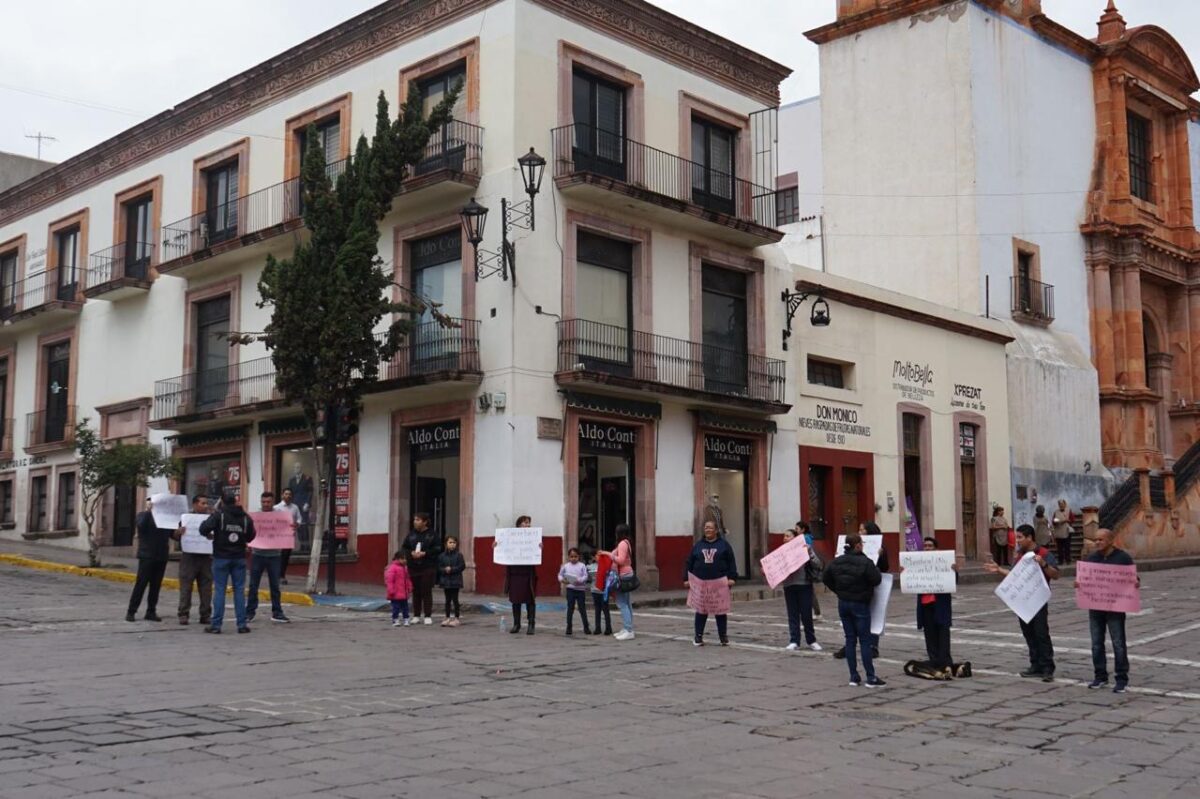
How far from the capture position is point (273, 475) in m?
26.3


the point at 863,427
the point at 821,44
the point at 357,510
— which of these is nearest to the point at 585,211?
the point at 357,510

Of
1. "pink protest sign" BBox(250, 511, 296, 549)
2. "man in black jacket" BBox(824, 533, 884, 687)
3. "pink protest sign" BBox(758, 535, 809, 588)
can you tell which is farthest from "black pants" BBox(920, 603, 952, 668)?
"pink protest sign" BBox(250, 511, 296, 549)

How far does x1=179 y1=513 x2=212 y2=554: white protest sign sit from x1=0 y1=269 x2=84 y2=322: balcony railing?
1916cm

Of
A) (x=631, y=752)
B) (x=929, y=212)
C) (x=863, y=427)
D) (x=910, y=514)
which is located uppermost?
(x=929, y=212)

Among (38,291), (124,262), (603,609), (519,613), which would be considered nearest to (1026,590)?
(603,609)

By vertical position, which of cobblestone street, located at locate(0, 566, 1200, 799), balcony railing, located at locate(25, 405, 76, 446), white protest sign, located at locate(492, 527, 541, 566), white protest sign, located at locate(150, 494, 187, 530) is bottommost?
cobblestone street, located at locate(0, 566, 1200, 799)

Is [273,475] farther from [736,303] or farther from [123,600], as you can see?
[736,303]

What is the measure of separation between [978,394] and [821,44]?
12937mm

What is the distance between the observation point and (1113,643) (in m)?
12.1

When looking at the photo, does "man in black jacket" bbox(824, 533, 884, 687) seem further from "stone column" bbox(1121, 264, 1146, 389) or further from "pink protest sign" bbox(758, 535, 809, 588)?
"stone column" bbox(1121, 264, 1146, 389)

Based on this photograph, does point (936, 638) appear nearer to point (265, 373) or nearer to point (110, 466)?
point (110, 466)

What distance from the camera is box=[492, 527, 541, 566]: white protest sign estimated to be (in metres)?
16.4

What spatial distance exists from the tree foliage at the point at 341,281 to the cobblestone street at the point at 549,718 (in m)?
5.48

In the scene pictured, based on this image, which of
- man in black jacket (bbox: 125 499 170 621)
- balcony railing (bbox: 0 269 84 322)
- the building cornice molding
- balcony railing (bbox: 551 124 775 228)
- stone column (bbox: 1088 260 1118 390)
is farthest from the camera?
stone column (bbox: 1088 260 1118 390)
